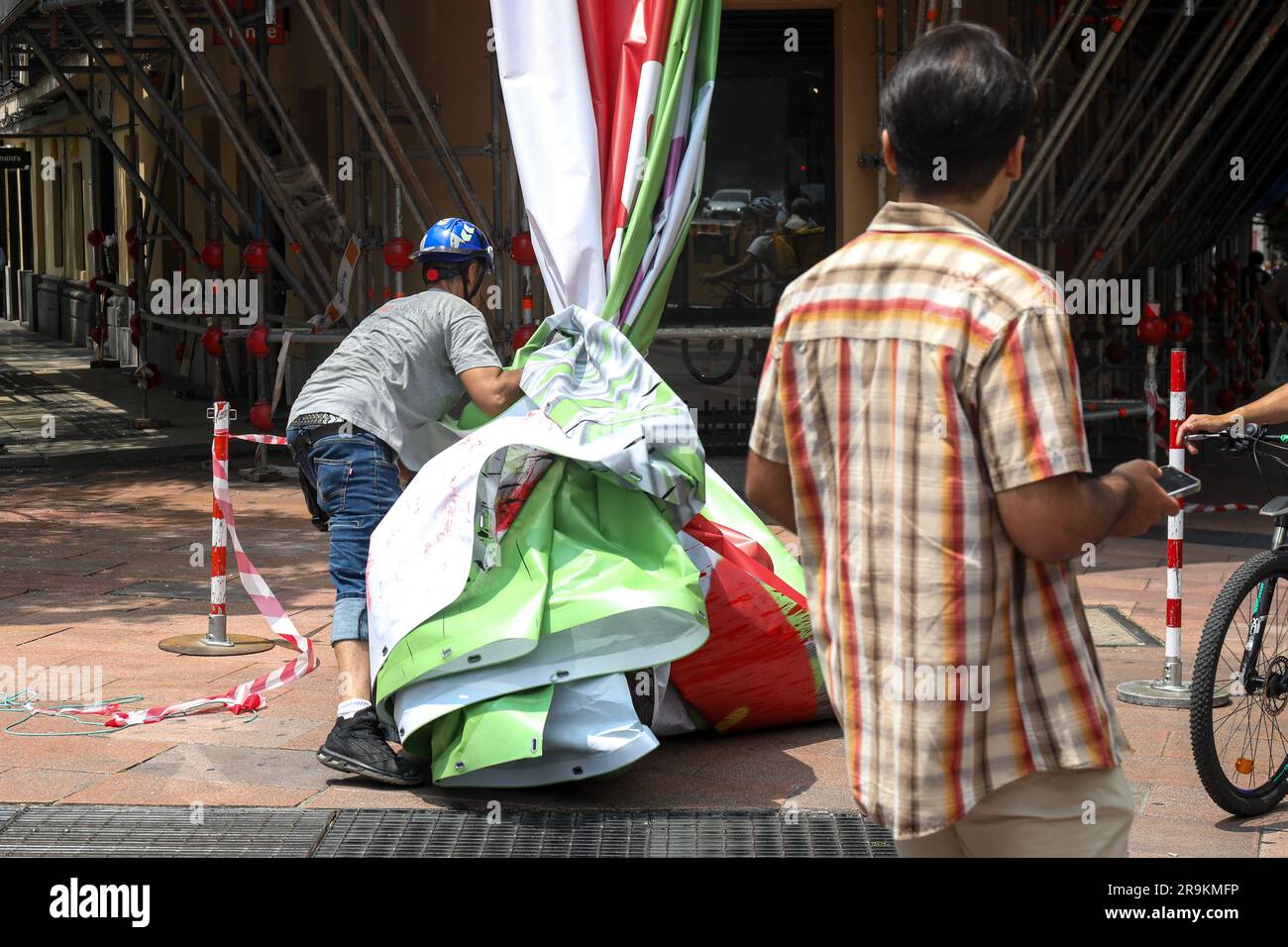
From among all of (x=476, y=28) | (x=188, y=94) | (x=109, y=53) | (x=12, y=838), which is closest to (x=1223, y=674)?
(x=12, y=838)

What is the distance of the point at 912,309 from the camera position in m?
2.36

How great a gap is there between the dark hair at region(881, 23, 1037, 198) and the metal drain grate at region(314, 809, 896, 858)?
249cm

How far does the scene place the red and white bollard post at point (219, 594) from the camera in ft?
22.0

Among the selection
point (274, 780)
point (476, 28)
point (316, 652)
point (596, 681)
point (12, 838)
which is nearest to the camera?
point (12, 838)

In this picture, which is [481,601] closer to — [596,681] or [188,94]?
[596,681]

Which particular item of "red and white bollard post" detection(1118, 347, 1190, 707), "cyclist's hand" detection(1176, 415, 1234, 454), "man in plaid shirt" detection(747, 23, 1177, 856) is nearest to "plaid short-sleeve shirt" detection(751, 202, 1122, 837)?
"man in plaid shirt" detection(747, 23, 1177, 856)

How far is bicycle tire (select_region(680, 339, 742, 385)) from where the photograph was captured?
1295 centimetres

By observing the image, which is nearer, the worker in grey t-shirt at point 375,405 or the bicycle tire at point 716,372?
the worker in grey t-shirt at point 375,405

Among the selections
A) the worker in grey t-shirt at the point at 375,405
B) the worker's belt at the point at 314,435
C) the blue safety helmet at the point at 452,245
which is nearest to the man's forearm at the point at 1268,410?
the worker in grey t-shirt at the point at 375,405

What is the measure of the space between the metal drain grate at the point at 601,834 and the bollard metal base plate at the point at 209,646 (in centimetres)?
219

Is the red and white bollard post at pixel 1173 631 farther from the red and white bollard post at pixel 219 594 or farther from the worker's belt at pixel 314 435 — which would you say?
the red and white bollard post at pixel 219 594

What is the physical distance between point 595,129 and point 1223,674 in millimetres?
2801

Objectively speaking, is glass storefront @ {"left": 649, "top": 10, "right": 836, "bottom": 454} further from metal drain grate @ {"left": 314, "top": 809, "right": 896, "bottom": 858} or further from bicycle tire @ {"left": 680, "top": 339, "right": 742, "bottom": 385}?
metal drain grate @ {"left": 314, "top": 809, "right": 896, "bottom": 858}

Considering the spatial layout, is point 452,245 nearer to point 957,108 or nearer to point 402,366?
point 402,366
